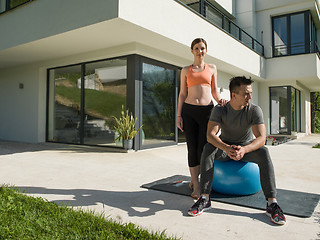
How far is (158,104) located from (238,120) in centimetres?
510

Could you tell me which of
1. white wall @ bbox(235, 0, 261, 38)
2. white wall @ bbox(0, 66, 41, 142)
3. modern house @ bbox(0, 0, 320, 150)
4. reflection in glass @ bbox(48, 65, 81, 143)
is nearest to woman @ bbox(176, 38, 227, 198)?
modern house @ bbox(0, 0, 320, 150)

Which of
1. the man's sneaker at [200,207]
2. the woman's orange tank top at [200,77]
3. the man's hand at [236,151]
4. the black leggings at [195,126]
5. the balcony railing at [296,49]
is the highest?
the balcony railing at [296,49]

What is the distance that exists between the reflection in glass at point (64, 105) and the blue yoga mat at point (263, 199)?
514 cm

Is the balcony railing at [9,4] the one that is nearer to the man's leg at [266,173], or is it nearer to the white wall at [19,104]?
the white wall at [19,104]

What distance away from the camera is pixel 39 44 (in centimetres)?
655

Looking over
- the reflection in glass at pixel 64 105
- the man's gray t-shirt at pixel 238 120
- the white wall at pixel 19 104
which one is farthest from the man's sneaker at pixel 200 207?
the white wall at pixel 19 104

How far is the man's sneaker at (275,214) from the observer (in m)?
2.18

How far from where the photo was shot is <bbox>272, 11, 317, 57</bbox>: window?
11.8 m

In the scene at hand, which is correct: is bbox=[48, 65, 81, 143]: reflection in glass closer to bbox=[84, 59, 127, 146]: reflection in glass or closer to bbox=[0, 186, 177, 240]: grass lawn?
bbox=[84, 59, 127, 146]: reflection in glass

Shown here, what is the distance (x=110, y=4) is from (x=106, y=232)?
411cm

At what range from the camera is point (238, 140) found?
2.72 metres

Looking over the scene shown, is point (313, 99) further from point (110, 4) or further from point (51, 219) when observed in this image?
point (51, 219)

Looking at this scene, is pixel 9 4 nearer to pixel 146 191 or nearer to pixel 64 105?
pixel 64 105

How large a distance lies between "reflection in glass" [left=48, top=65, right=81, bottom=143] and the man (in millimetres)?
5883
